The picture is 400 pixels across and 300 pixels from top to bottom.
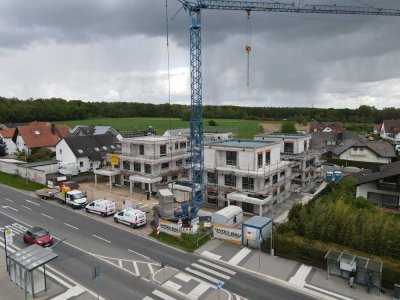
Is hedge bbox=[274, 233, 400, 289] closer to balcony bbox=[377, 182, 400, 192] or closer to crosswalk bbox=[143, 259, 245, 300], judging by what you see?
crosswalk bbox=[143, 259, 245, 300]

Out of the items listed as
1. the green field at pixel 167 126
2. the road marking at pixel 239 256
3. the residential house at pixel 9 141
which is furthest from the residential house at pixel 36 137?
the road marking at pixel 239 256

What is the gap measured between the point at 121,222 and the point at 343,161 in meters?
55.1

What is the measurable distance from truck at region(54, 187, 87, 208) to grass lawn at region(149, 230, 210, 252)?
1327 cm

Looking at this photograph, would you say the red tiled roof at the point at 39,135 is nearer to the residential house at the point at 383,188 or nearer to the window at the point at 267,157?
the window at the point at 267,157

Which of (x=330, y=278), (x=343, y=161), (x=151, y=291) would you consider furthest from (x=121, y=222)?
(x=343, y=161)

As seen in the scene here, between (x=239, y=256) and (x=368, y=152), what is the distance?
56.6 m

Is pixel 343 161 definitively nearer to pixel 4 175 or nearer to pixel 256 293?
pixel 256 293

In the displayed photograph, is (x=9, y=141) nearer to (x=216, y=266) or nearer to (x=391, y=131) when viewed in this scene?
(x=216, y=266)

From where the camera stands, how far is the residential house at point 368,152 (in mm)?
73037

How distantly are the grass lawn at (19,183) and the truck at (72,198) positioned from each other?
9708 mm

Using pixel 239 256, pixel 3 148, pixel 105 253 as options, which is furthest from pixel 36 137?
pixel 239 256

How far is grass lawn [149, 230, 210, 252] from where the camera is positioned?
3120cm

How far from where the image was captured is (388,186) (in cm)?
4216

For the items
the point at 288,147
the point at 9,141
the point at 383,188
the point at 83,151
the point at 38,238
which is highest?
the point at 288,147
